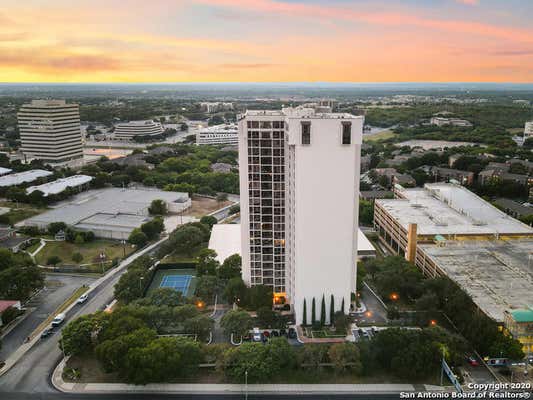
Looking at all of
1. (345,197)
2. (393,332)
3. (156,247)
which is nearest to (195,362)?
(393,332)

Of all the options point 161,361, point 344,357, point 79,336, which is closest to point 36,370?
point 79,336

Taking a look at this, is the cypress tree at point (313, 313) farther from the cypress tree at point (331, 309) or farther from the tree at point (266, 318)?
the tree at point (266, 318)

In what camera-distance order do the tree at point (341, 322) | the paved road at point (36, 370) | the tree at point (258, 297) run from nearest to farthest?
the paved road at point (36, 370)
the tree at point (341, 322)
the tree at point (258, 297)

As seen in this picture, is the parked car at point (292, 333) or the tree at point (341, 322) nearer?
the tree at point (341, 322)

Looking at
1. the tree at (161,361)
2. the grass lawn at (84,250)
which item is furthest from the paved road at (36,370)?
the grass lawn at (84,250)

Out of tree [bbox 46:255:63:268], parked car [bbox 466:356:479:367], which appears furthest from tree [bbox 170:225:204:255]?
parked car [bbox 466:356:479:367]

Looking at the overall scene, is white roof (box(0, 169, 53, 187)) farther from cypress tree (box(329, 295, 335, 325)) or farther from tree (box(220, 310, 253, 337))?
cypress tree (box(329, 295, 335, 325))
